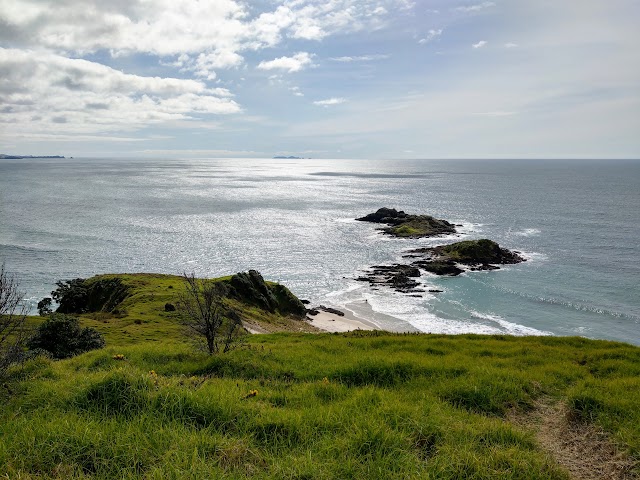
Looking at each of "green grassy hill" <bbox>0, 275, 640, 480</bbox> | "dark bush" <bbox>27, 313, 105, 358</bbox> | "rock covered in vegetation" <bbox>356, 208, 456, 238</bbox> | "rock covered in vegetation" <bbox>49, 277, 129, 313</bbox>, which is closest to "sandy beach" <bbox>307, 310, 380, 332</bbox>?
"rock covered in vegetation" <bbox>49, 277, 129, 313</bbox>

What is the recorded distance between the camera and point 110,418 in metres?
9.20

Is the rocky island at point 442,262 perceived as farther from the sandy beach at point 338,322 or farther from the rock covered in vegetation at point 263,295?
the rock covered in vegetation at point 263,295

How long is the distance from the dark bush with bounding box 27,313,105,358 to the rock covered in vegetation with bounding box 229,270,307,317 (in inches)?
1100

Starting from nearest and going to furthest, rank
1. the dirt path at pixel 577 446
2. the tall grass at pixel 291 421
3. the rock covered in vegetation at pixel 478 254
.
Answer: the tall grass at pixel 291 421
the dirt path at pixel 577 446
the rock covered in vegetation at pixel 478 254

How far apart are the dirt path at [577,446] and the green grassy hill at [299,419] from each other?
9cm

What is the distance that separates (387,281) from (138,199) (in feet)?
431

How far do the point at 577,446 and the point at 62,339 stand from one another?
93.2 feet

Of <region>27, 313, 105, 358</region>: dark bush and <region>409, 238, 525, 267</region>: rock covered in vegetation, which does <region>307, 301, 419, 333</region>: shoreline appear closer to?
<region>27, 313, 105, 358</region>: dark bush

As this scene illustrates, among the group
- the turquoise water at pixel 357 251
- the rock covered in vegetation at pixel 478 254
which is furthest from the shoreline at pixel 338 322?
the rock covered in vegetation at pixel 478 254

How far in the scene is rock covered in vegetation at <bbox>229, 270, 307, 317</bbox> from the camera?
57.1 meters

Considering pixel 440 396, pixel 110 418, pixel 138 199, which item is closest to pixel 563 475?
pixel 440 396

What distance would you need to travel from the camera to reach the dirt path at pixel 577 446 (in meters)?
8.87

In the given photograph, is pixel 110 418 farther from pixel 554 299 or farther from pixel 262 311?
pixel 554 299

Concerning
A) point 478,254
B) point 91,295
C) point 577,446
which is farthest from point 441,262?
point 577,446
